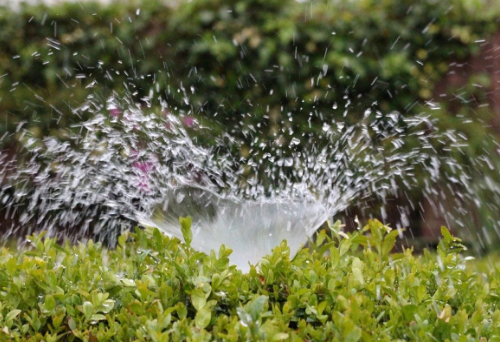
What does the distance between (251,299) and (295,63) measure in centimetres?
333

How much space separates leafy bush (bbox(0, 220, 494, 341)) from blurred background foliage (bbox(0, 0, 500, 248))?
2.90 meters

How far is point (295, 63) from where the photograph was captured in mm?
4664

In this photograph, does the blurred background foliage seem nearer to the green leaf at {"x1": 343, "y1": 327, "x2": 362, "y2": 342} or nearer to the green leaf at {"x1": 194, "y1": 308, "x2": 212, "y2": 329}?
the green leaf at {"x1": 194, "y1": 308, "x2": 212, "y2": 329}

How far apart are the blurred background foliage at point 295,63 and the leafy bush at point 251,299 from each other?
9.50ft

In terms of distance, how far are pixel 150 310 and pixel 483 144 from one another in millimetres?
3797

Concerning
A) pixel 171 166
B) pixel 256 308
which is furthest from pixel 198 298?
pixel 171 166

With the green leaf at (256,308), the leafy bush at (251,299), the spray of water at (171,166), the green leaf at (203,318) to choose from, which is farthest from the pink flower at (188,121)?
the green leaf at (256,308)

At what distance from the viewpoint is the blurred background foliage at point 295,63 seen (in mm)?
4613

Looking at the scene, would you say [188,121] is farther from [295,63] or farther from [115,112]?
[295,63]

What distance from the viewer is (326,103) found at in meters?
4.68

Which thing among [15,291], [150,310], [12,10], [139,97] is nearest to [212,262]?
[150,310]

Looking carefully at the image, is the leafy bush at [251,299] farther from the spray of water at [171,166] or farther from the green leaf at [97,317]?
the spray of water at [171,166]

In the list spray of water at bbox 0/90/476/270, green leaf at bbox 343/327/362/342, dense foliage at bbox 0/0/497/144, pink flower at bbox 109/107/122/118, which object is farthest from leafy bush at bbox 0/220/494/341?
pink flower at bbox 109/107/122/118

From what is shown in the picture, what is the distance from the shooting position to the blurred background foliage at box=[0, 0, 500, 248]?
182 inches
